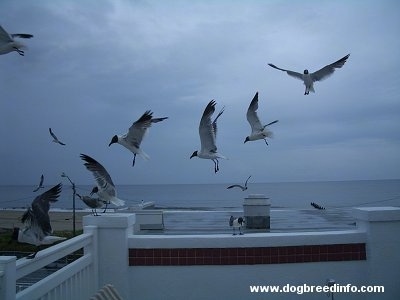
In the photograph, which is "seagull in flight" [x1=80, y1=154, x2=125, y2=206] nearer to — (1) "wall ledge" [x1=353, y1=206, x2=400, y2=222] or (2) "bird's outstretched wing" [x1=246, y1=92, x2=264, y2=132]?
(2) "bird's outstretched wing" [x1=246, y1=92, x2=264, y2=132]

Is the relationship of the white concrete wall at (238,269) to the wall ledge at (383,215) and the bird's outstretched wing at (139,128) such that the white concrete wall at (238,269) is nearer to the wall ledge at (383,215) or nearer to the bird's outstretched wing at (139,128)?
the wall ledge at (383,215)

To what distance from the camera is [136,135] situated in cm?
529

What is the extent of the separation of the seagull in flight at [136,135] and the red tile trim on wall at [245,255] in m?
1.20

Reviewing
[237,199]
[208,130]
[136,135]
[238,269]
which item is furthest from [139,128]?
[237,199]

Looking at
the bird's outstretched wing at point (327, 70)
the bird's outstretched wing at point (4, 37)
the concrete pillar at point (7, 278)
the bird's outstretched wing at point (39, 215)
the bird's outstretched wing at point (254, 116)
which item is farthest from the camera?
the bird's outstretched wing at point (327, 70)

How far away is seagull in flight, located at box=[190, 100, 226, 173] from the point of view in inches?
212

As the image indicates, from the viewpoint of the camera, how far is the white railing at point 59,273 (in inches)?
105

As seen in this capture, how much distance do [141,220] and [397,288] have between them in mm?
3890

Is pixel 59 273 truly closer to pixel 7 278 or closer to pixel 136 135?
pixel 7 278

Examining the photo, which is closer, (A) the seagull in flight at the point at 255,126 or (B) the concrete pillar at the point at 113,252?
(B) the concrete pillar at the point at 113,252

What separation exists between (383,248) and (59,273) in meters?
3.29

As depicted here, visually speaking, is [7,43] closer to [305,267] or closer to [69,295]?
[69,295]

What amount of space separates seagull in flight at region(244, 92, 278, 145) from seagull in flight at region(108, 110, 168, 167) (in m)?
1.62

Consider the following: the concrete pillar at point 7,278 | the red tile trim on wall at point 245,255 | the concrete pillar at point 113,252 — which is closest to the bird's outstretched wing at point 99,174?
the concrete pillar at point 113,252
